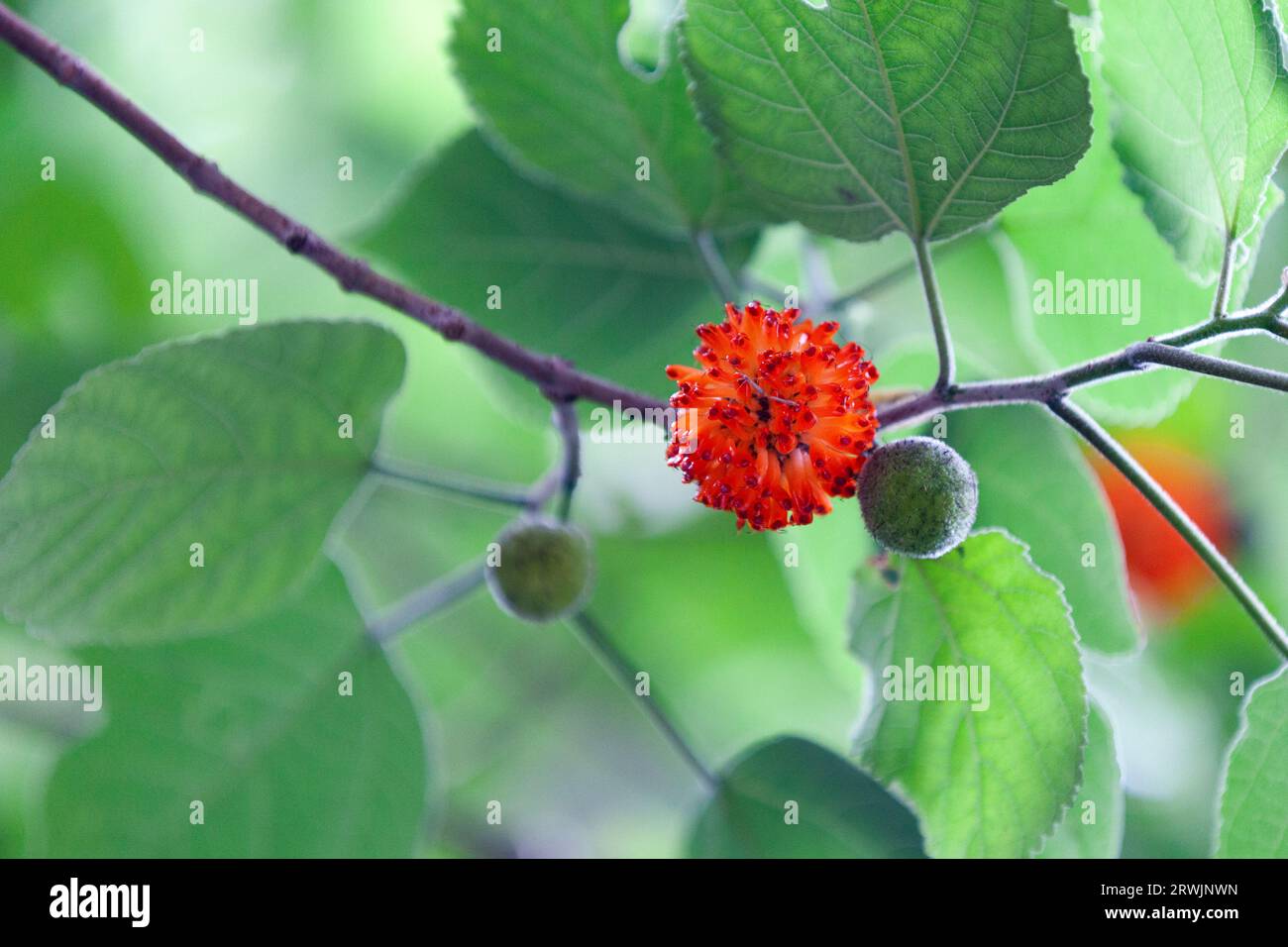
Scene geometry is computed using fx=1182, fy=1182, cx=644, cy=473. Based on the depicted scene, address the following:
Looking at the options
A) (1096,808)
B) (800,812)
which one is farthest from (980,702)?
(800,812)

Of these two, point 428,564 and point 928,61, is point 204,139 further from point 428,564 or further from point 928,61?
point 928,61

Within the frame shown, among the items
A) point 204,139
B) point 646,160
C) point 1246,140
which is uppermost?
point 204,139

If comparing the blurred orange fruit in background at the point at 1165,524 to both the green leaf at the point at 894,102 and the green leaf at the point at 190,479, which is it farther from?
the green leaf at the point at 190,479

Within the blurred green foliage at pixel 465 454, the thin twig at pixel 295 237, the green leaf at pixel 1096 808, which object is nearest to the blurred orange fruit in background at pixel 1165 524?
the blurred green foliage at pixel 465 454

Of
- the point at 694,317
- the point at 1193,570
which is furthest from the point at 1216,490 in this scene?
the point at 694,317

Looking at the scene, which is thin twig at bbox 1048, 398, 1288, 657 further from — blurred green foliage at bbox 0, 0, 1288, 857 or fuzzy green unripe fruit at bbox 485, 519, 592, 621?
blurred green foliage at bbox 0, 0, 1288, 857

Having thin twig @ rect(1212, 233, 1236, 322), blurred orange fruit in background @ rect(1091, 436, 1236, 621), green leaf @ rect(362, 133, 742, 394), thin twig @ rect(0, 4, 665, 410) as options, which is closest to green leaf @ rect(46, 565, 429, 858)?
green leaf @ rect(362, 133, 742, 394)
